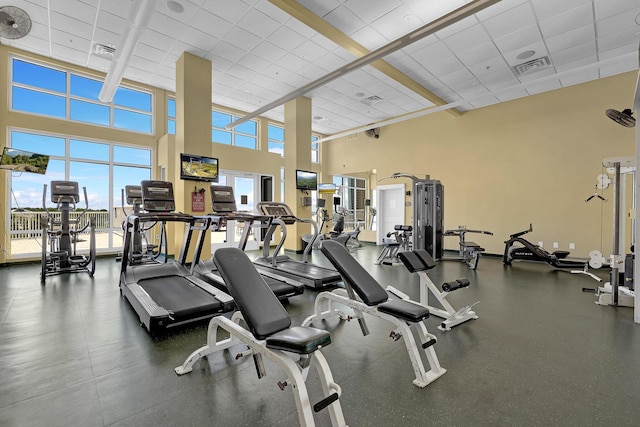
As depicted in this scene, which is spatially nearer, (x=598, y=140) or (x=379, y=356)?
(x=379, y=356)

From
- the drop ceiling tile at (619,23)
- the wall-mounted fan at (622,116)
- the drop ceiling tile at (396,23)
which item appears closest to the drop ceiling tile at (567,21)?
the drop ceiling tile at (619,23)

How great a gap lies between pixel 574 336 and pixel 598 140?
6.09m

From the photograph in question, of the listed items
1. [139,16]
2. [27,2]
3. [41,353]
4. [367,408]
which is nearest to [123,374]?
[41,353]

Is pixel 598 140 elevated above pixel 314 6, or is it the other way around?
pixel 314 6

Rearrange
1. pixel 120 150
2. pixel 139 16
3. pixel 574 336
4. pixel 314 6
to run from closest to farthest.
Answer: pixel 574 336 → pixel 139 16 → pixel 314 6 → pixel 120 150

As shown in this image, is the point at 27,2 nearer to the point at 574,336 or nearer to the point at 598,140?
the point at 574,336

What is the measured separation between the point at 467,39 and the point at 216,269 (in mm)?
5992

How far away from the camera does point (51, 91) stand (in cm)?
693

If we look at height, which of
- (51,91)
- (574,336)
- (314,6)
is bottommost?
(574,336)

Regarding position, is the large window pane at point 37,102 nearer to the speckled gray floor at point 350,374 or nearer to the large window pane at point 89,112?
the large window pane at point 89,112

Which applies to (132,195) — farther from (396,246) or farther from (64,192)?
(396,246)

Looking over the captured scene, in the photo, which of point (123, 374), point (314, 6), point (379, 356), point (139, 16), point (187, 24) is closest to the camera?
point (123, 374)

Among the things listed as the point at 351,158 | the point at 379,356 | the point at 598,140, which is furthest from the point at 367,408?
the point at 351,158

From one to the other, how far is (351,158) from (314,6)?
23.4ft
